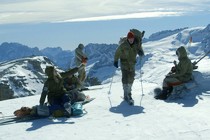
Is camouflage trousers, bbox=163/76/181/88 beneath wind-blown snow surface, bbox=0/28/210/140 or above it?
above

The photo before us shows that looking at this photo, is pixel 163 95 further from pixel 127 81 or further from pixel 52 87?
pixel 52 87

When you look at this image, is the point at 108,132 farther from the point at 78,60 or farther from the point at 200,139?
the point at 78,60

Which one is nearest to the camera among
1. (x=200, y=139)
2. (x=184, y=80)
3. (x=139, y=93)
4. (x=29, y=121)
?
(x=200, y=139)

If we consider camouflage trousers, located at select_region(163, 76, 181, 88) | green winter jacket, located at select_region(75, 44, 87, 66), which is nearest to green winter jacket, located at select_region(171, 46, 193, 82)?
camouflage trousers, located at select_region(163, 76, 181, 88)

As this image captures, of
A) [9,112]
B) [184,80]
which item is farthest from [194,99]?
[9,112]

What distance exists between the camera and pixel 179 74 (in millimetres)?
17047

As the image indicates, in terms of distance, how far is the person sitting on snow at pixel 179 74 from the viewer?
55.3 ft

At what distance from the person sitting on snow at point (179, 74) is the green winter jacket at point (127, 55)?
1.73m

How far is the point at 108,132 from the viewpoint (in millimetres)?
11898

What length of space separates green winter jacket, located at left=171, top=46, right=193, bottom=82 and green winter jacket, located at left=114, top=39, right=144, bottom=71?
1841 mm

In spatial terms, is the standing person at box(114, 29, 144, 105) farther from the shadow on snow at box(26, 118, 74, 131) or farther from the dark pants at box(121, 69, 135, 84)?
the shadow on snow at box(26, 118, 74, 131)

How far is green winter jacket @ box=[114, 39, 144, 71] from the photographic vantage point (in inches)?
634

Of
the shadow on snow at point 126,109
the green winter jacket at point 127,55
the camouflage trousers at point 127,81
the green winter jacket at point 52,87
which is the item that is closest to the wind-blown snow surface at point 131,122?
the shadow on snow at point 126,109

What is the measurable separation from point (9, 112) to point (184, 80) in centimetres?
672
